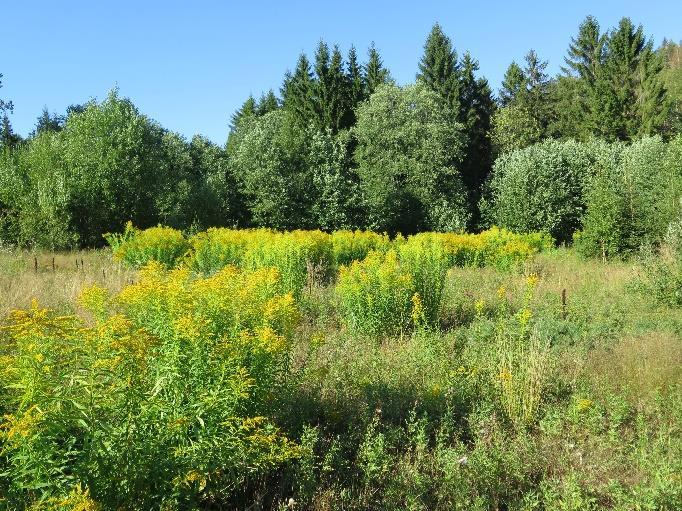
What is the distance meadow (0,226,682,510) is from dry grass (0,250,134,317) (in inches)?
5.5

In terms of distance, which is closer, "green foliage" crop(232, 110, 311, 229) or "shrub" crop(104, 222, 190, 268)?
"shrub" crop(104, 222, 190, 268)

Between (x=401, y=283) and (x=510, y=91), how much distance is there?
32350 millimetres

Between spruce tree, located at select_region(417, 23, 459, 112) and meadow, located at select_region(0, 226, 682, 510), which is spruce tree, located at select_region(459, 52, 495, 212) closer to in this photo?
spruce tree, located at select_region(417, 23, 459, 112)

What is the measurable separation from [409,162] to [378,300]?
20.9m

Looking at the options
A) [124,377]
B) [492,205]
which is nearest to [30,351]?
[124,377]

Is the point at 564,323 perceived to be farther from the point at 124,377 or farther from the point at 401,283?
the point at 124,377

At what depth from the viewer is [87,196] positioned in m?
21.3

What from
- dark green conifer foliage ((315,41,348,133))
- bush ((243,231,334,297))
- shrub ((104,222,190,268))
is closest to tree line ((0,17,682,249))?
dark green conifer foliage ((315,41,348,133))

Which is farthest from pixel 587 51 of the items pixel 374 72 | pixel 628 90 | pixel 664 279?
pixel 664 279

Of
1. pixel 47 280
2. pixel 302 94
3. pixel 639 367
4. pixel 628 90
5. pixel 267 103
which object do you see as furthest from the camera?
pixel 267 103

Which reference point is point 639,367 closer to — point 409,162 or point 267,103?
point 409,162

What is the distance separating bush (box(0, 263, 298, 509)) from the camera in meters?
2.31

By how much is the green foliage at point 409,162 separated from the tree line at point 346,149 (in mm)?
72

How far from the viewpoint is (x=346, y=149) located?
2917cm
